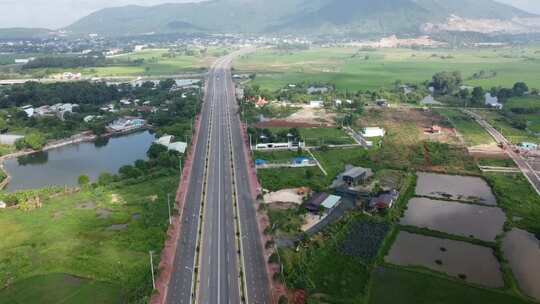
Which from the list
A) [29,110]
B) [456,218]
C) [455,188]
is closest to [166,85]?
[29,110]

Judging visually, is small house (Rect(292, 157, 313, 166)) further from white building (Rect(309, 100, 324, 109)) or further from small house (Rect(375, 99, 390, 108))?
small house (Rect(375, 99, 390, 108))

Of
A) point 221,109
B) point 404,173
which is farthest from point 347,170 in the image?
point 221,109

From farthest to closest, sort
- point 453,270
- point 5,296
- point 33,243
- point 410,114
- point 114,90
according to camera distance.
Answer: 1. point 114,90
2. point 410,114
3. point 33,243
4. point 453,270
5. point 5,296

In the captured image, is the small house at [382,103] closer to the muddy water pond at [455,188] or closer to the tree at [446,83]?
the tree at [446,83]

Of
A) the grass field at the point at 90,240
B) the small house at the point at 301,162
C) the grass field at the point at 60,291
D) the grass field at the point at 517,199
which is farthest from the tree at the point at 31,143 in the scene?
the grass field at the point at 517,199

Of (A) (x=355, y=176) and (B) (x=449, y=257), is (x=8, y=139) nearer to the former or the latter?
(A) (x=355, y=176)

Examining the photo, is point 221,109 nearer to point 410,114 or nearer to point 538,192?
point 410,114
